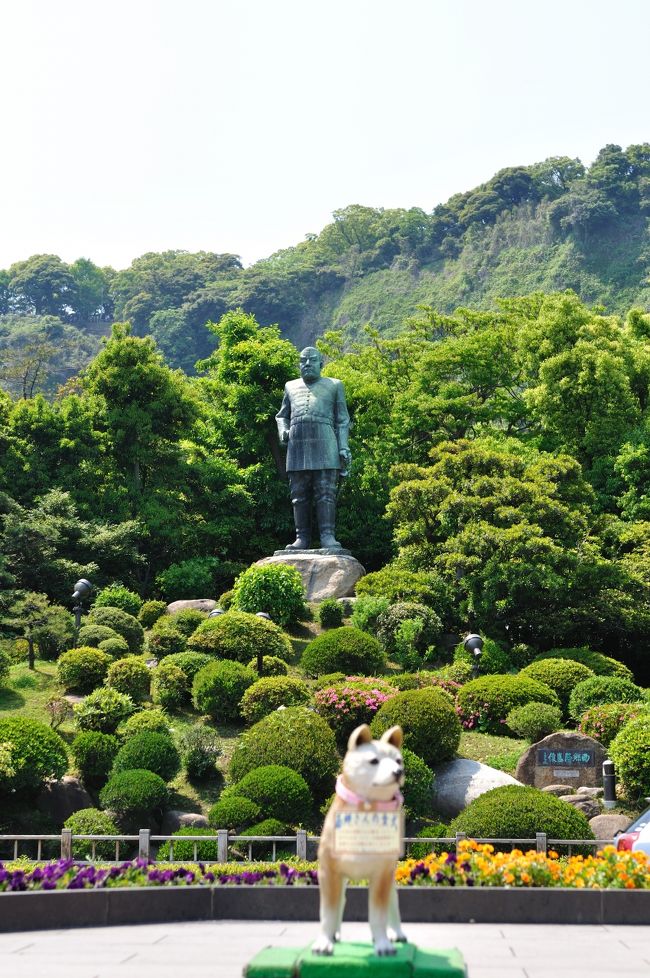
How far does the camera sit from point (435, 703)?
18.0 meters

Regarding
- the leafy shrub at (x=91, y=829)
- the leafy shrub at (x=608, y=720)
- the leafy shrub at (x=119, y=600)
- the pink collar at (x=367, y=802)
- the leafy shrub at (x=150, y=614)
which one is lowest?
the leafy shrub at (x=91, y=829)

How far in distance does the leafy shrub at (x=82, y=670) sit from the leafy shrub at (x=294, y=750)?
4.25 m

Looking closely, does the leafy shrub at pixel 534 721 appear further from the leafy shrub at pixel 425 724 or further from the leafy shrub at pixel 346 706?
the leafy shrub at pixel 346 706

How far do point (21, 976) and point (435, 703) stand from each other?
1128cm

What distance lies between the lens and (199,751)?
17891mm

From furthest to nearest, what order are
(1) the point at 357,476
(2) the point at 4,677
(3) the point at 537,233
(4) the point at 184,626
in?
(3) the point at 537,233 → (1) the point at 357,476 → (4) the point at 184,626 → (2) the point at 4,677

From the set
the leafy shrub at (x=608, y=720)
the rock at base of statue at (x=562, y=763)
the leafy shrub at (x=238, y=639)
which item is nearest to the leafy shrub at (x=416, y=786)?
the rock at base of statue at (x=562, y=763)

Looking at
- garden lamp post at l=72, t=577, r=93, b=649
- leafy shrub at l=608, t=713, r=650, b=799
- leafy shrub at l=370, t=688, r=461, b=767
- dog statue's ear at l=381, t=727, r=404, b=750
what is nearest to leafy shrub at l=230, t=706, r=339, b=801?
leafy shrub at l=370, t=688, r=461, b=767

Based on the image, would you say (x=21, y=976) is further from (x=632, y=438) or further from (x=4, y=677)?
(x=632, y=438)

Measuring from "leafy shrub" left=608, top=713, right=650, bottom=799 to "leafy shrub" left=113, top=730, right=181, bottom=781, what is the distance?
6086mm

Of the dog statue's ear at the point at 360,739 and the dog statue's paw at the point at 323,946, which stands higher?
A: the dog statue's ear at the point at 360,739

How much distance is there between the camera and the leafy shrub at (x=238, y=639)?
21.6m

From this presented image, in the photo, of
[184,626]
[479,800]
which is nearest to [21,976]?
[479,800]

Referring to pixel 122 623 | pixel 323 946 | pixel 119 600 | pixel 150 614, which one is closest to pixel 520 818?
pixel 323 946
